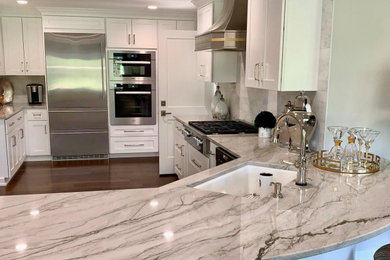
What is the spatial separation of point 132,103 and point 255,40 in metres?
3.48

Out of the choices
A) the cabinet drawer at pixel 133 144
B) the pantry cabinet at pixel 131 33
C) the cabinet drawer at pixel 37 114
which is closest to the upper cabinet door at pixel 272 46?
the pantry cabinet at pixel 131 33

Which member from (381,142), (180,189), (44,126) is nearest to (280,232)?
(180,189)

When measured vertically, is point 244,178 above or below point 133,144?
above

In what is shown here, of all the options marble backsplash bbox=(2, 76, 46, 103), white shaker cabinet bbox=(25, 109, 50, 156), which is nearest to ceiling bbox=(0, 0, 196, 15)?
marble backsplash bbox=(2, 76, 46, 103)

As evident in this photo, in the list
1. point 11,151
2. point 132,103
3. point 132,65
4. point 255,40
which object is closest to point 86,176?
point 11,151

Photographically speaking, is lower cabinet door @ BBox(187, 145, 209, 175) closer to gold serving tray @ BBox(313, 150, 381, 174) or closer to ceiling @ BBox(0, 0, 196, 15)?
gold serving tray @ BBox(313, 150, 381, 174)

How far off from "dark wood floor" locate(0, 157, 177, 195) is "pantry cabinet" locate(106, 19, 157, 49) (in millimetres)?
1939

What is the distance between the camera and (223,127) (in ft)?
12.4

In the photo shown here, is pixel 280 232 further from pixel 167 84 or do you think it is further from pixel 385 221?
pixel 167 84

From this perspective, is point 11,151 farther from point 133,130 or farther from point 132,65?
point 132,65

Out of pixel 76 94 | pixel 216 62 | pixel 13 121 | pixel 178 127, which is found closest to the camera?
pixel 216 62

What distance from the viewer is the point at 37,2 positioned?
5.17m

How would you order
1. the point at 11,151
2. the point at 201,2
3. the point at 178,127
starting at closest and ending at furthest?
the point at 201,2 < the point at 178,127 < the point at 11,151

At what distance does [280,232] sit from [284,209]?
242mm
